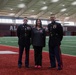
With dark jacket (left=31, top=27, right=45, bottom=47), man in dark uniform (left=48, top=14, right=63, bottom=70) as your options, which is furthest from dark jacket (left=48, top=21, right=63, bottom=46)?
dark jacket (left=31, top=27, right=45, bottom=47)

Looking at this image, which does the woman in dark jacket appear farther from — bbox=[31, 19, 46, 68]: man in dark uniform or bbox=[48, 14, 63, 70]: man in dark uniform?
bbox=[48, 14, 63, 70]: man in dark uniform

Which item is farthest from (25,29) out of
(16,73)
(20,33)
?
(16,73)

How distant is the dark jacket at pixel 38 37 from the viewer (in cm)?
871

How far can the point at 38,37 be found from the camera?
28.8ft

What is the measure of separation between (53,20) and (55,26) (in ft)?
0.82

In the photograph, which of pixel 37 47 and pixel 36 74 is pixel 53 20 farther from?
pixel 36 74

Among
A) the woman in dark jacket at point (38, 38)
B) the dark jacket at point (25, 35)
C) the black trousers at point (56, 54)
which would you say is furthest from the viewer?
the dark jacket at point (25, 35)

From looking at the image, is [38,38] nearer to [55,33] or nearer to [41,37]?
[41,37]

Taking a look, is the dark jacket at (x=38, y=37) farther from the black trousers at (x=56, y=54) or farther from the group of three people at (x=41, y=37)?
the black trousers at (x=56, y=54)

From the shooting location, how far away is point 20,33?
354 inches

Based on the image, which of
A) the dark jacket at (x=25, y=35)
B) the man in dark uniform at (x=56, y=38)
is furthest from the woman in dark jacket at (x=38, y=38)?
the man in dark uniform at (x=56, y=38)

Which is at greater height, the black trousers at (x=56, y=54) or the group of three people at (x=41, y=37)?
the group of three people at (x=41, y=37)

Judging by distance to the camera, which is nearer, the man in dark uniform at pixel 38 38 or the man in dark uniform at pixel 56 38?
the man in dark uniform at pixel 56 38

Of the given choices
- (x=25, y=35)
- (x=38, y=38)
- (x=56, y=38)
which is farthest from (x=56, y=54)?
(x=25, y=35)
